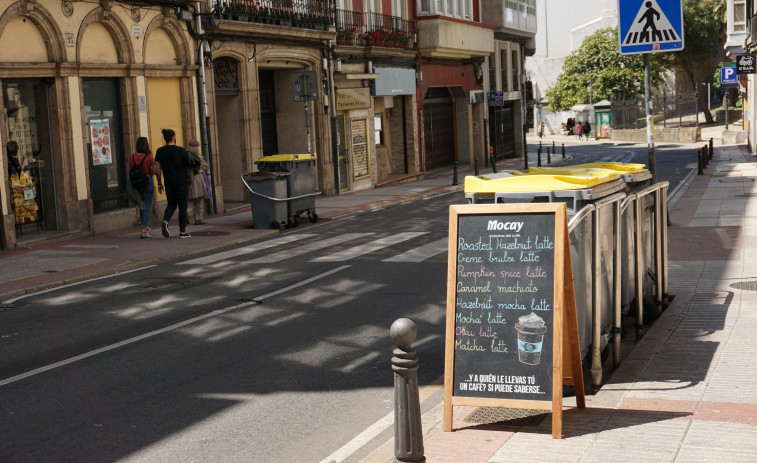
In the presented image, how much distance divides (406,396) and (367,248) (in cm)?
1063

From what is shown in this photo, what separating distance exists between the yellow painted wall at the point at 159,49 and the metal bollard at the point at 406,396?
17799 mm

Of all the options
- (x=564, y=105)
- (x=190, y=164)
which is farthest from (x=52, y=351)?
(x=564, y=105)

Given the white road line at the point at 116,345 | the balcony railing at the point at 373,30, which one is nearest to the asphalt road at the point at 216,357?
the white road line at the point at 116,345

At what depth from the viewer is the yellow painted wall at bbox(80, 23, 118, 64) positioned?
19984mm

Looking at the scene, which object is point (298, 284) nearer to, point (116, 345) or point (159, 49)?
point (116, 345)

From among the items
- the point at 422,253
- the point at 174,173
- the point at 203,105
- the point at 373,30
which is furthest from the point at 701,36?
the point at 422,253

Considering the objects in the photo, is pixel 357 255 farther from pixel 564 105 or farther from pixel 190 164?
pixel 564 105

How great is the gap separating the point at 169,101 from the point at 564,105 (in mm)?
56985

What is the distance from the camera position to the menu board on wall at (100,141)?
2038cm

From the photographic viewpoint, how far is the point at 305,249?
A: 640 inches

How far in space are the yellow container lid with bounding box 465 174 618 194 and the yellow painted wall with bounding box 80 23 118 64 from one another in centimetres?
1440

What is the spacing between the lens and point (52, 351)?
9219 mm

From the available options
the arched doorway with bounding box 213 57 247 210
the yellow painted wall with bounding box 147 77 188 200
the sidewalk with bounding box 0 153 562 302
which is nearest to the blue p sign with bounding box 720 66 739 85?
the sidewalk with bounding box 0 153 562 302

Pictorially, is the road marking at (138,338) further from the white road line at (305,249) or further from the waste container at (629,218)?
the waste container at (629,218)
